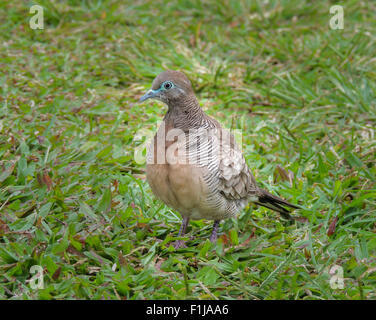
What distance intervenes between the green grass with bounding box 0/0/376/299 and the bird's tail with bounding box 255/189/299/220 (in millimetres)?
109

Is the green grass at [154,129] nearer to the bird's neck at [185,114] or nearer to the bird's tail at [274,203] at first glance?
the bird's tail at [274,203]

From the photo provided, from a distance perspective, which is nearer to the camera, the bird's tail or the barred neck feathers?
the barred neck feathers

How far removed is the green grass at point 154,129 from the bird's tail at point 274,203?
109mm

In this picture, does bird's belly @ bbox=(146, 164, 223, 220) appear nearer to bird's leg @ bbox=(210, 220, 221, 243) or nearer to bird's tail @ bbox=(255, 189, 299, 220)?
bird's leg @ bbox=(210, 220, 221, 243)

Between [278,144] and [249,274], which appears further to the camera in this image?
[278,144]

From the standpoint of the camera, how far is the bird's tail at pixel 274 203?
4.37 m

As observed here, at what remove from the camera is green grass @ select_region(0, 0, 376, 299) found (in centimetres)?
364

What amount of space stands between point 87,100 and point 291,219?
2774mm

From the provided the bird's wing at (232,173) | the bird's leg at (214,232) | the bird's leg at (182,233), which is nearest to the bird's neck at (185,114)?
the bird's wing at (232,173)

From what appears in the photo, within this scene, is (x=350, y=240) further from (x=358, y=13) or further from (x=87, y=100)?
(x=358, y=13)

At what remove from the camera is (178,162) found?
12.2 feet

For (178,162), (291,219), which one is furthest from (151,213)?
(291,219)

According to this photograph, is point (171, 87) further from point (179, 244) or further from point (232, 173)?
point (179, 244)

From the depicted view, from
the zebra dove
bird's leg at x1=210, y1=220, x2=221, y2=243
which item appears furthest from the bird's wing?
bird's leg at x1=210, y1=220, x2=221, y2=243
